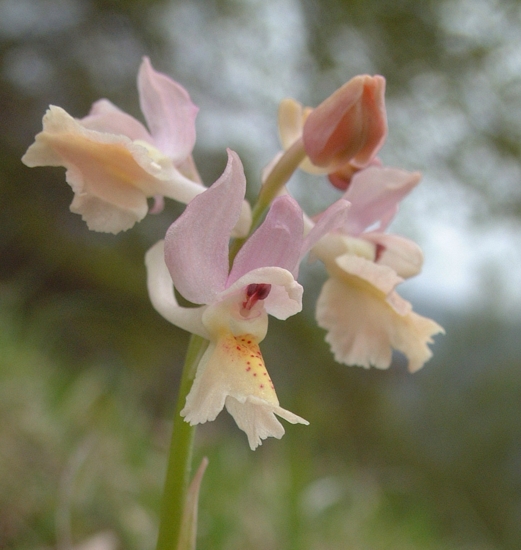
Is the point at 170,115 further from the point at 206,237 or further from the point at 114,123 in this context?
the point at 206,237

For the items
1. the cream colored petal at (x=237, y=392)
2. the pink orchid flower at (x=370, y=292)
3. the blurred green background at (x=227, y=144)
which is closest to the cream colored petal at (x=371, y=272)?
the pink orchid flower at (x=370, y=292)

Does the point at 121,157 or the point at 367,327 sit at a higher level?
the point at 121,157

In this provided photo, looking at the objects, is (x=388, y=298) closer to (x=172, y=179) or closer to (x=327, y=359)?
(x=172, y=179)

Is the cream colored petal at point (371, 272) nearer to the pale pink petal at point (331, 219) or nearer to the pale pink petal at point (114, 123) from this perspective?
the pale pink petal at point (331, 219)

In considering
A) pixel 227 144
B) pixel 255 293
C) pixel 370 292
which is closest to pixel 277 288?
pixel 255 293

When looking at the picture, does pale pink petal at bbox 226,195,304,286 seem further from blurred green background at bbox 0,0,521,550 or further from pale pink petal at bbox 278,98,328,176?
blurred green background at bbox 0,0,521,550

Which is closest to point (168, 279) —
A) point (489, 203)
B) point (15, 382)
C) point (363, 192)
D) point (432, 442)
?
point (363, 192)
